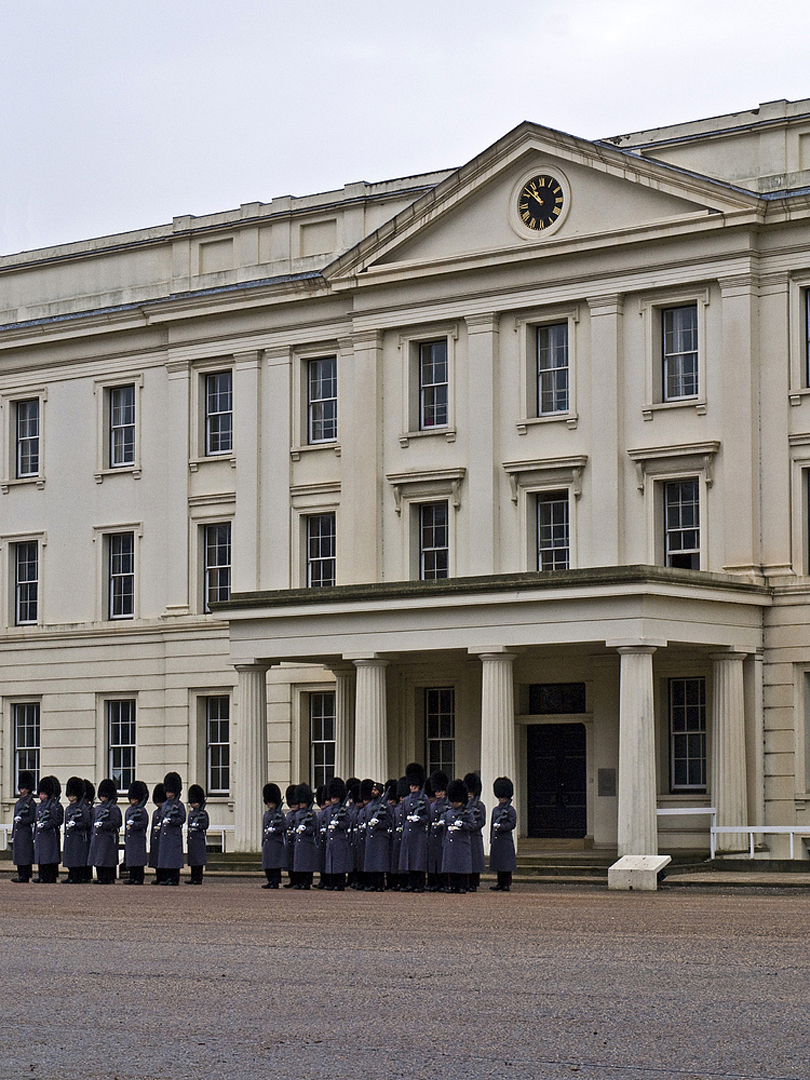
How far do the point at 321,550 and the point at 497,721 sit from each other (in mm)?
7867

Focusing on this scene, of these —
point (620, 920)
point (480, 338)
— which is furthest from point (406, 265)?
point (620, 920)

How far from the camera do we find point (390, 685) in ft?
116

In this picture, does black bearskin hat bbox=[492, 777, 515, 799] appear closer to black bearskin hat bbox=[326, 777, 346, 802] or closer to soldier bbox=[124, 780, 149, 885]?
black bearskin hat bbox=[326, 777, 346, 802]

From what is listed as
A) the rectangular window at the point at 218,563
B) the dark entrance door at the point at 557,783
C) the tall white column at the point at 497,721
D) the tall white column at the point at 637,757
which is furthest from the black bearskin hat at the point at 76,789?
the rectangular window at the point at 218,563

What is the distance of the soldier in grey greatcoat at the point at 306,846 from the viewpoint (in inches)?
1035

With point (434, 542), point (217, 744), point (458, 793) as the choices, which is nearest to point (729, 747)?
point (458, 793)

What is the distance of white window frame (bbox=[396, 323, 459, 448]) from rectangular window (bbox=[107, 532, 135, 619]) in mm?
7318

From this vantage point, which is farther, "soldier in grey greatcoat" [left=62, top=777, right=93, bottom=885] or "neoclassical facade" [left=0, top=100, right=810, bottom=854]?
"neoclassical facade" [left=0, top=100, right=810, bottom=854]

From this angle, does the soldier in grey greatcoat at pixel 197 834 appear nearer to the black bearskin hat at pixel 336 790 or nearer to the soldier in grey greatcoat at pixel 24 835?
the black bearskin hat at pixel 336 790

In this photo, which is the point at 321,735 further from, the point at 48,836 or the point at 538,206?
the point at 538,206

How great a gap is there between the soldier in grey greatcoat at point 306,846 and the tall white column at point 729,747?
730 centimetres

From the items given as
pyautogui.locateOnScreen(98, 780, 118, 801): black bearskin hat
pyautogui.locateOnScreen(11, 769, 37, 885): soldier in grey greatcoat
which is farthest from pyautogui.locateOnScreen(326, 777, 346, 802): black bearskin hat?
pyautogui.locateOnScreen(11, 769, 37, 885): soldier in grey greatcoat

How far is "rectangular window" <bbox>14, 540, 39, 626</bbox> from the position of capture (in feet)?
136

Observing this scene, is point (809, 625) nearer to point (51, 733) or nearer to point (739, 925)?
point (739, 925)
